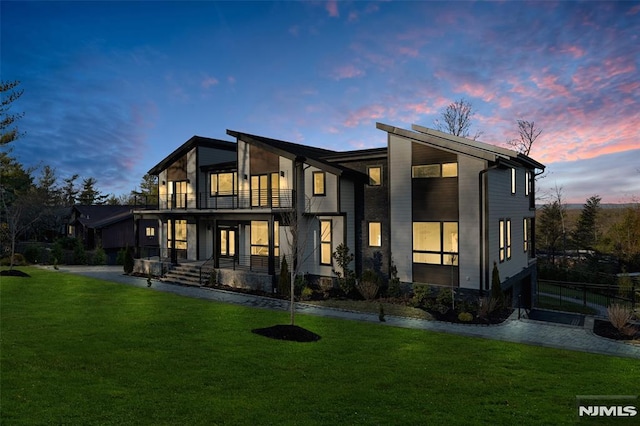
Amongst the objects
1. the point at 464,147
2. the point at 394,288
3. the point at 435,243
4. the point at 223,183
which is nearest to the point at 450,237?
the point at 435,243

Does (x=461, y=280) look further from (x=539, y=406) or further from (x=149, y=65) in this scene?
(x=149, y=65)

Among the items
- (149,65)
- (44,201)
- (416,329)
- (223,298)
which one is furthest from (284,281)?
(44,201)

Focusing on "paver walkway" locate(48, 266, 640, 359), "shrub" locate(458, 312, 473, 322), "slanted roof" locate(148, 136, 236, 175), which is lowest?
"paver walkway" locate(48, 266, 640, 359)

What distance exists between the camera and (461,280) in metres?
18.3

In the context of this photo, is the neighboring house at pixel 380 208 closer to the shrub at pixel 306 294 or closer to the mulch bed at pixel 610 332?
the shrub at pixel 306 294

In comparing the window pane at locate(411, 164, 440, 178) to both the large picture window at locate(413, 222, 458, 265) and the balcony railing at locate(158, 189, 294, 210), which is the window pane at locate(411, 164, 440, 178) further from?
the balcony railing at locate(158, 189, 294, 210)

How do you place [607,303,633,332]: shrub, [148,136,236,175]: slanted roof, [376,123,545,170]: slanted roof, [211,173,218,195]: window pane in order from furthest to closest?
[148,136,236,175]: slanted roof, [211,173,218,195]: window pane, [376,123,545,170]: slanted roof, [607,303,633,332]: shrub

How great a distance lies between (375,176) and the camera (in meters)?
21.4

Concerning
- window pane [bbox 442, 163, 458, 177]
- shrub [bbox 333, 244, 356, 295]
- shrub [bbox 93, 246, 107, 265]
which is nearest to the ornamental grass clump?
window pane [bbox 442, 163, 458, 177]

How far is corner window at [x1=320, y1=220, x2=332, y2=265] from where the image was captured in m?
22.4

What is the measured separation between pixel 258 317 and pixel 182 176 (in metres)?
18.0

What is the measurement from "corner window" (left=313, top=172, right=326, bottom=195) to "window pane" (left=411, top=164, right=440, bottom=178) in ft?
17.1

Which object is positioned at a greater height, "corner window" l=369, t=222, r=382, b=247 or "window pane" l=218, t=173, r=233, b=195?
"window pane" l=218, t=173, r=233, b=195

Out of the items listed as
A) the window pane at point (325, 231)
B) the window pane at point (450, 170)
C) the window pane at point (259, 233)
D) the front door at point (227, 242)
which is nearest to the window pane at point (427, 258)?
the window pane at point (450, 170)
